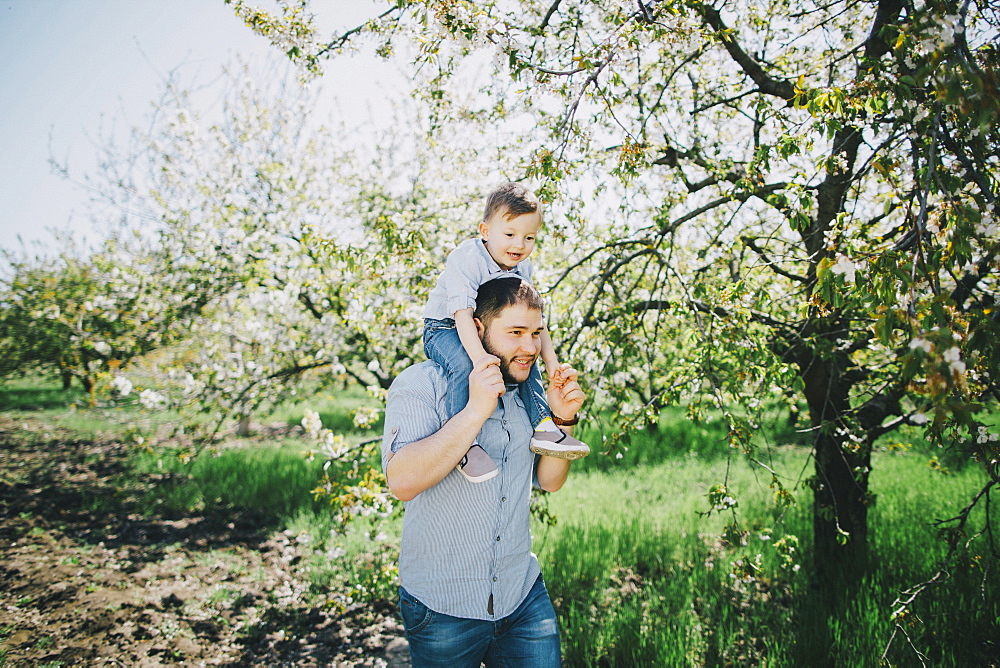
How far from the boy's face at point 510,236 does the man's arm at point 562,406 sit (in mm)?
802

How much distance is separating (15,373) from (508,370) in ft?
36.1

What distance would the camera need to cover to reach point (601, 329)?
11.7 ft

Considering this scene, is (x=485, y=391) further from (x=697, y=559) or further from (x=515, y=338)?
(x=697, y=559)

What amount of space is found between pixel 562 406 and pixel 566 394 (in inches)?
2.0

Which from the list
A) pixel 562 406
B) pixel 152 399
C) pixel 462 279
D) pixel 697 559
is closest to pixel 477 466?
pixel 562 406

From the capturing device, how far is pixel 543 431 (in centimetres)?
172

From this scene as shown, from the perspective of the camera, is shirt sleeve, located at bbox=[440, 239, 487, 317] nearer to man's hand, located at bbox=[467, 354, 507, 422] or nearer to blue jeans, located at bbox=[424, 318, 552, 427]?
blue jeans, located at bbox=[424, 318, 552, 427]

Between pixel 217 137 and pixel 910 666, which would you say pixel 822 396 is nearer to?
pixel 910 666

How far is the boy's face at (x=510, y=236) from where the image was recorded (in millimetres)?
2332

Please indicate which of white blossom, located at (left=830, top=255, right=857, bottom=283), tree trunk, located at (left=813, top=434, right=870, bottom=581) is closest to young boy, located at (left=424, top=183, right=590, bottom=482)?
white blossom, located at (left=830, top=255, right=857, bottom=283)

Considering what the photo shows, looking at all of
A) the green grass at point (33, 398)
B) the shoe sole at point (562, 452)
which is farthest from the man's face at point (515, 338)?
the green grass at point (33, 398)

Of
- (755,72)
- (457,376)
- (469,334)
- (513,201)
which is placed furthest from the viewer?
(755,72)

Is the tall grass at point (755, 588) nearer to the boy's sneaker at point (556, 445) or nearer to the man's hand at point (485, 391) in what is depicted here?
the boy's sneaker at point (556, 445)

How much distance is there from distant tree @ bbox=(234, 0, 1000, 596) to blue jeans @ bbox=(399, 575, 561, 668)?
3.96ft
